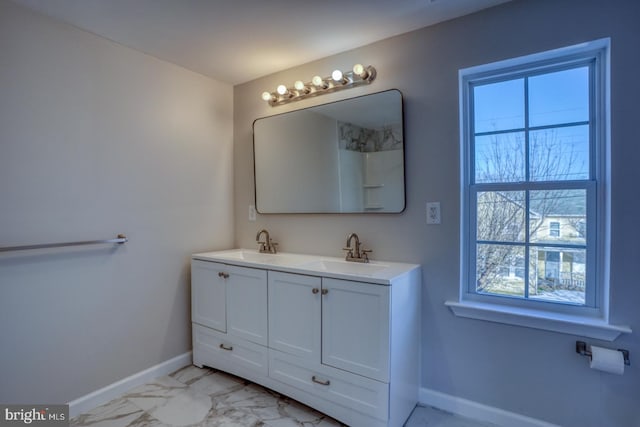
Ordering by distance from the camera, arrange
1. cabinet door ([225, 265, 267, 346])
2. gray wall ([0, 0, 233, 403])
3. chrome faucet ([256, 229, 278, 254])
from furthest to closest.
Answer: chrome faucet ([256, 229, 278, 254])
cabinet door ([225, 265, 267, 346])
gray wall ([0, 0, 233, 403])

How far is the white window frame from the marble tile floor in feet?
2.02

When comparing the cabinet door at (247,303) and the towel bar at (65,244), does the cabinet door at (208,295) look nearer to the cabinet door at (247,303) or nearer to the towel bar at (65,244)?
the cabinet door at (247,303)

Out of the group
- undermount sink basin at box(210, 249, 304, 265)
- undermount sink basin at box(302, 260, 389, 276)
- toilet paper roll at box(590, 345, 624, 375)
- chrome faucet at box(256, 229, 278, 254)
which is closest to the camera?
toilet paper roll at box(590, 345, 624, 375)

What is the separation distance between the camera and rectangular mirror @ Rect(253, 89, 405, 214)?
2008 millimetres

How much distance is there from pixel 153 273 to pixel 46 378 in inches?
29.7

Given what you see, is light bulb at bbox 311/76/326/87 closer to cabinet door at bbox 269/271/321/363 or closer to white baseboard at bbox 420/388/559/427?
cabinet door at bbox 269/271/321/363

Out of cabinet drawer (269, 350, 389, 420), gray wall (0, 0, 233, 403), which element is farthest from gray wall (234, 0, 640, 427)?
gray wall (0, 0, 233, 403)

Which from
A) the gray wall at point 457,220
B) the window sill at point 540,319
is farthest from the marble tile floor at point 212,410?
the window sill at point 540,319

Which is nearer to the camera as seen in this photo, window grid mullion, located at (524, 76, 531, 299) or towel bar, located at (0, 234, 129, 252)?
towel bar, located at (0, 234, 129, 252)

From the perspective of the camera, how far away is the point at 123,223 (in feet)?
6.79

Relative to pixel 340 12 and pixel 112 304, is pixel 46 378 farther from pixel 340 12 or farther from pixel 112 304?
pixel 340 12

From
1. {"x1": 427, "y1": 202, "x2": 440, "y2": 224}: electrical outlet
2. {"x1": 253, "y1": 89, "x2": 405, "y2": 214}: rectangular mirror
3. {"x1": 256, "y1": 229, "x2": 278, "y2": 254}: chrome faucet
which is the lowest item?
{"x1": 256, "y1": 229, "x2": 278, "y2": 254}: chrome faucet

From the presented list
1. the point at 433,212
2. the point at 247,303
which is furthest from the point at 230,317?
the point at 433,212

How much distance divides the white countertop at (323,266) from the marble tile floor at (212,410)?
795 millimetres
